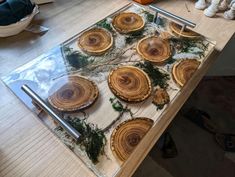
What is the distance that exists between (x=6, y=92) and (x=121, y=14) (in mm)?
378

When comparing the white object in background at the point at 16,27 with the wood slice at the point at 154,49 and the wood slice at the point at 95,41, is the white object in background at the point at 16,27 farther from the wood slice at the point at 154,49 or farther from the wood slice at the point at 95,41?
the wood slice at the point at 154,49

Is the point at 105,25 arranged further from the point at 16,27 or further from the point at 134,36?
the point at 16,27

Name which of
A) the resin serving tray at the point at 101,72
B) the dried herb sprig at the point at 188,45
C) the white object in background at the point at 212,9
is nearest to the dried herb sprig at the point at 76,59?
the resin serving tray at the point at 101,72

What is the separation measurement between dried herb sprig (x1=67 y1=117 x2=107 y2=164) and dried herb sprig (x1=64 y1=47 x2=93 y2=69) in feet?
Result: 0.48

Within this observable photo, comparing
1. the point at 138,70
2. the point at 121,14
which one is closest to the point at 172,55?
the point at 138,70

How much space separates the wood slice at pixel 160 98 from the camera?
1.51 feet

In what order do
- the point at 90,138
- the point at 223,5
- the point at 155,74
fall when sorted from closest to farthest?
the point at 90,138 < the point at 155,74 < the point at 223,5

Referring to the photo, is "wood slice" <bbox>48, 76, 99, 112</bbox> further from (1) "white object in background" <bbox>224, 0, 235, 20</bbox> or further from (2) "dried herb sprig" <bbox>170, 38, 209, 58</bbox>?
(1) "white object in background" <bbox>224, 0, 235, 20</bbox>

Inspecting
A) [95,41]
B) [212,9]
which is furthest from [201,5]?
[95,41]

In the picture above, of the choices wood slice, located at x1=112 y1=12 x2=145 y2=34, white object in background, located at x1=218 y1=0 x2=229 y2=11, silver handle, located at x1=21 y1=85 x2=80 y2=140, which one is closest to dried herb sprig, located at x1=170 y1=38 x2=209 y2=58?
wood slice, located at x1=112 y1=12 x2=145 y2=34

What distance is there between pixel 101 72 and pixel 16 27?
272 millimetres

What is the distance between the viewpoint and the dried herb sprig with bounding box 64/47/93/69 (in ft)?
1.67

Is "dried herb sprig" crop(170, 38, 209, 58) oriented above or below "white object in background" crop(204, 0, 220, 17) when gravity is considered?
below

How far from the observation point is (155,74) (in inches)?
19.7
